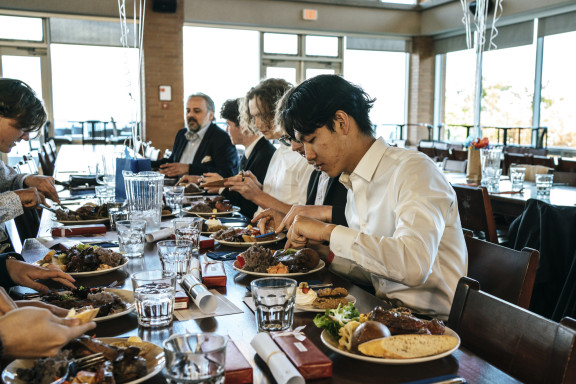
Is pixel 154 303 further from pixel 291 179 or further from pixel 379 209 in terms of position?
pixel 291 179

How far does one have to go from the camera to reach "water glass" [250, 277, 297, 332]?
1133 mm

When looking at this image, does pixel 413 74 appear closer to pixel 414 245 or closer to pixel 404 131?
pixel 404 131

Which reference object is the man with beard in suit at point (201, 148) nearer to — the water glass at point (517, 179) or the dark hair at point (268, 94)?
the dark hair at point (268, 94)

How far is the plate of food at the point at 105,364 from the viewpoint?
868 millimetres

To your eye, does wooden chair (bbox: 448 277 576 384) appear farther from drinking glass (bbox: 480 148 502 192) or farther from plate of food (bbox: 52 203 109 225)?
drinking glass (bbox: 480 148 502 192)

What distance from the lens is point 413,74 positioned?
40.3ft

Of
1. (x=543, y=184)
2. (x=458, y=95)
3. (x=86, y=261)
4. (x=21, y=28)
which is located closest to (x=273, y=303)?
(x=86, y=261)

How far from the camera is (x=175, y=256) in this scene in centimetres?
154

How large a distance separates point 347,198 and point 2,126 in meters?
1.61

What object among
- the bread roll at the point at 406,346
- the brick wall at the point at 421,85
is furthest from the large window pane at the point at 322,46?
the bread roll at the point at 406,346

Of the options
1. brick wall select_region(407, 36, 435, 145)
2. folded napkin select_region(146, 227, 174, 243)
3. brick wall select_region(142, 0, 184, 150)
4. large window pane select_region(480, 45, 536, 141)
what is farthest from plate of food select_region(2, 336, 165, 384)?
brick wall select_region(407, 36, 435, 145)

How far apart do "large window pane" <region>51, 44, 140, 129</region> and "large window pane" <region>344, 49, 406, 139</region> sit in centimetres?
474

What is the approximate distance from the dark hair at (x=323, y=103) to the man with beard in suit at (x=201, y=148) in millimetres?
2903

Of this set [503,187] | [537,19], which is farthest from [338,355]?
[537,19]
